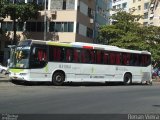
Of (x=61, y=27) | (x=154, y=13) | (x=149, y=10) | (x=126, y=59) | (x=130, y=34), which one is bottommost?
(x=126, y=59)

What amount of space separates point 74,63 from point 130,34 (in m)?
27.4

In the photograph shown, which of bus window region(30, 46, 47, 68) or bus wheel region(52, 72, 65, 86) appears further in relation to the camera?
bus wheel region(52, 72, 65, 86)

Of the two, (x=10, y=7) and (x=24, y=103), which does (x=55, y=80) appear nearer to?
(x=24, y=103)

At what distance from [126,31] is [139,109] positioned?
43865mm

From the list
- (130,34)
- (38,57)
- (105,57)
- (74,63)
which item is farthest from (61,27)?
(38,57)

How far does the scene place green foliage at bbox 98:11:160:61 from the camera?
5756 cm

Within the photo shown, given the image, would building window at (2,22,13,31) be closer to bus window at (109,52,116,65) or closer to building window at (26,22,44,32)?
building window at (26,22,44,32)

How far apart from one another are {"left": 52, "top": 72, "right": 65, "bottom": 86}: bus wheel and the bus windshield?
2.48 metres

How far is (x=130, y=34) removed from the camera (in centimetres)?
5788

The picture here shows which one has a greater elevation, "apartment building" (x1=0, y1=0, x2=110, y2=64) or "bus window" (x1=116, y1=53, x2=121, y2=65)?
"apartment building" (x1=0, y1=0, x2=110, y2=64)

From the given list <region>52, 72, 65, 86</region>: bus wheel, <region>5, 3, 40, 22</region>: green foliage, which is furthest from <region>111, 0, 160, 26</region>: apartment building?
<region>52, 72, 65, 86</region>: bus wheel

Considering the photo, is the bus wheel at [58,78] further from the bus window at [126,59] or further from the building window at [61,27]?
the building window at [61,27]

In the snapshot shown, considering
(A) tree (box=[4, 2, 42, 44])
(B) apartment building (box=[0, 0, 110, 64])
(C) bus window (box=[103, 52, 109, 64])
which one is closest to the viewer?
(C) bus window (box=[103, 52, 109, 64])

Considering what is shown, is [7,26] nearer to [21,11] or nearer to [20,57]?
[21,11]
